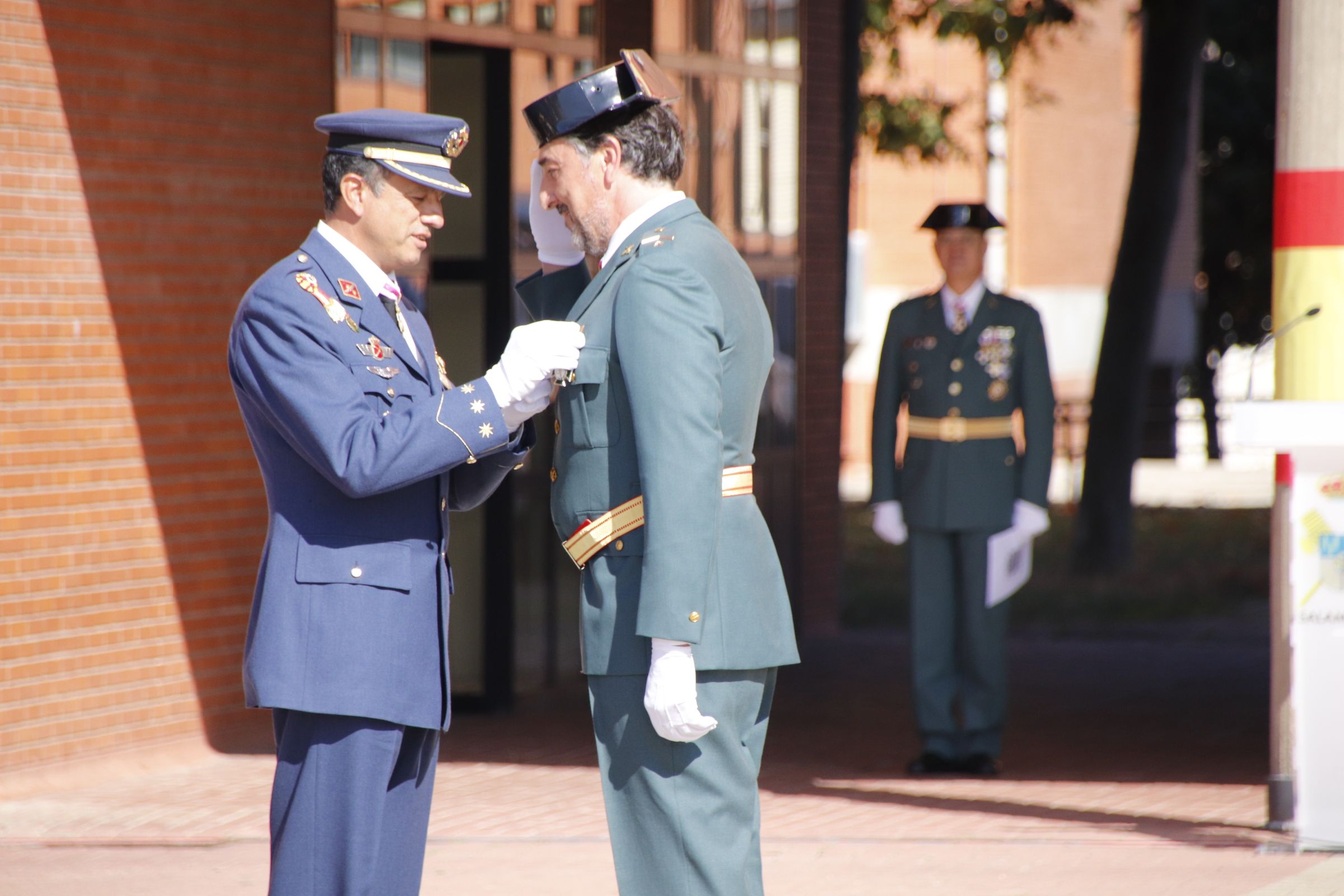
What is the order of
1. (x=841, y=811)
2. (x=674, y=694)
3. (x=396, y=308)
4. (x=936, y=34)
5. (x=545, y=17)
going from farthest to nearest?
(x=936, y=34)
(x=545, y=17)
(x=841, y=811)
(x=396, y=308)
(x=674, y=694)

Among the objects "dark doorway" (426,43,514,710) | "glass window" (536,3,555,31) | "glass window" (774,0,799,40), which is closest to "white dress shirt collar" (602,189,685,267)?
"dark doorway" (426,43,514,710)

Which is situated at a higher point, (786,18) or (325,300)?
(786,18)

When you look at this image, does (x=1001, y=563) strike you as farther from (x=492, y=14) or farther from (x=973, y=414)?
(x=492, y=14)

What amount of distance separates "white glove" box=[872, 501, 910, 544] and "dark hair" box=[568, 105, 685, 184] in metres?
3.60

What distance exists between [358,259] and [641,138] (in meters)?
0.60

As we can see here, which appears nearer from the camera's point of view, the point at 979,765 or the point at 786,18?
the point at 979,765

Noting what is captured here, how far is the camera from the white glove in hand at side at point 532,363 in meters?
3.33

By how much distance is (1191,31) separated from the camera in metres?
13.0

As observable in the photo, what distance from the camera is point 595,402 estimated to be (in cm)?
341

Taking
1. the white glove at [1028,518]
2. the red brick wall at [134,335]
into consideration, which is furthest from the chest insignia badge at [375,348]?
the white glove at [1028,518]

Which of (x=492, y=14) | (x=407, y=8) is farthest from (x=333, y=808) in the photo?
(x=492, y=14)

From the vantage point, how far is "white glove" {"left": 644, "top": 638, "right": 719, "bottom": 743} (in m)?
3.25

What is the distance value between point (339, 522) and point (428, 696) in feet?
1.24

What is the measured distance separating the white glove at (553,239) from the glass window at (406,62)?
3.86 m
